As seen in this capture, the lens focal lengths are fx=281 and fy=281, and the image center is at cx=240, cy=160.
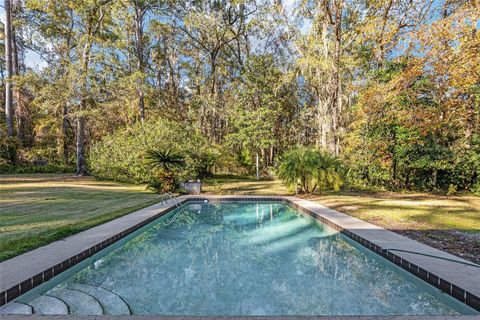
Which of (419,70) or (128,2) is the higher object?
(128,2)

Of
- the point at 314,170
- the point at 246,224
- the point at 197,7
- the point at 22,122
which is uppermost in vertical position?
the point at 197,7

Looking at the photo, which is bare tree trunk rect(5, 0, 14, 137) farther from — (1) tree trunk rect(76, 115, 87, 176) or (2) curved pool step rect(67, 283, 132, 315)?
(2) curved pool step rect(67, 283, 132, 315)

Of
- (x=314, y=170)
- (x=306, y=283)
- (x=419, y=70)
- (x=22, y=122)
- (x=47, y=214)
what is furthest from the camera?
(x=22, y=122)

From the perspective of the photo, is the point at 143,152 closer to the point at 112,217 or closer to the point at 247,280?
the point at 112,217

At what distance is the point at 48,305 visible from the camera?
279cm

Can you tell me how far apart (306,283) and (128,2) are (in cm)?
1897

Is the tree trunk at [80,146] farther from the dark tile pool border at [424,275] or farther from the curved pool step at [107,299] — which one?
the dark tile pool border at [424,275]

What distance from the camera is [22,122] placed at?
21250 millimetres

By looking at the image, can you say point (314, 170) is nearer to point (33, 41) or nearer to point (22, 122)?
point (22, 122)

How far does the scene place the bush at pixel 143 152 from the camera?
12.5 m

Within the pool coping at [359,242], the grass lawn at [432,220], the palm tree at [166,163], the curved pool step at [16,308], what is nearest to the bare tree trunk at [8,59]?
the palm tree at [166,163]

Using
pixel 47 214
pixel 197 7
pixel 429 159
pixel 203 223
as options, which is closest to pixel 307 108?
pixel 197 7

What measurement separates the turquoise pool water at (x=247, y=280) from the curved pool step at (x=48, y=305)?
24mm

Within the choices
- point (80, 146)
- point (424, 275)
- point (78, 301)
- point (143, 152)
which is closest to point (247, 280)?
point (78, 301)
